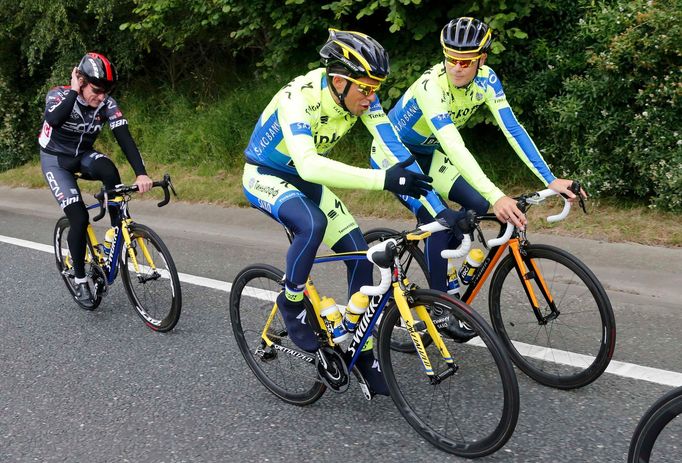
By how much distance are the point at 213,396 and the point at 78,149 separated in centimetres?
253

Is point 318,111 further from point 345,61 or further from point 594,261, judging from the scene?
point 594,261

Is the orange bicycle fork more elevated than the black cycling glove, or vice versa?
the black cycling glove

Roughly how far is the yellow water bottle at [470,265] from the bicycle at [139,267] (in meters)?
2.01

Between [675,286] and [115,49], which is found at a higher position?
[115,49]

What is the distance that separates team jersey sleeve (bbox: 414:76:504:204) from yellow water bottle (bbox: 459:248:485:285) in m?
0.55

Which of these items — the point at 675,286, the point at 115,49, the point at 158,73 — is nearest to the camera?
the point at 675,286

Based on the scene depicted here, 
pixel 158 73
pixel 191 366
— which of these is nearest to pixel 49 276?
pixel 191 366

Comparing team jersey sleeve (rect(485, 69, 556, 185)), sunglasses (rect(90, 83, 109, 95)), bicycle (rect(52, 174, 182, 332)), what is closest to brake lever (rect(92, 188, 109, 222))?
bicycle (rect(52, 174, 182, 332))

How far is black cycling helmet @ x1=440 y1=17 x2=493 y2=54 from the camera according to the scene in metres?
3.76

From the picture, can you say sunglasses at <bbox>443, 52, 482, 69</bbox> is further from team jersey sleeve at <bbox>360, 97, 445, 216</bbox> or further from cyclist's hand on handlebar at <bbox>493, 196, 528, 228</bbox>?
cyclist's hand on handlebar at <bbox>493, 196, 528, 228</bbox>

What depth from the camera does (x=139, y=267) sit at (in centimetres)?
511

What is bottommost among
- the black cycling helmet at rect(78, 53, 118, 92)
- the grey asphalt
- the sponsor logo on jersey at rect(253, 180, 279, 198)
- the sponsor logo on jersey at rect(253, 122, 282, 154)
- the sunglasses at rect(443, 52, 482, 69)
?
the grey asphalt

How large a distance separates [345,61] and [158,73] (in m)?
11.3

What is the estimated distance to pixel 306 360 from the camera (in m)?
3.80
